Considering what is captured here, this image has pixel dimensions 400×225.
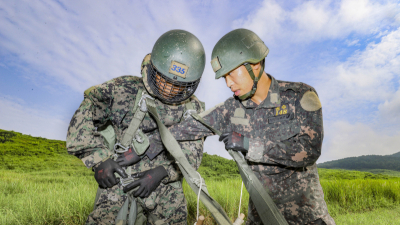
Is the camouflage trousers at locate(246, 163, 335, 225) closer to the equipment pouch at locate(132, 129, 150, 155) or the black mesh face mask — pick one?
the black mesh face mask

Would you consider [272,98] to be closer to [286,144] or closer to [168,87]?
[286,144]

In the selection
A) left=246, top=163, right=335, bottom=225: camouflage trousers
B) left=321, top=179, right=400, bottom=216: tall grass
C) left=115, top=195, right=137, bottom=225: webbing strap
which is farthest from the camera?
left=321, top=179, right=400, bottom=216: tall grass

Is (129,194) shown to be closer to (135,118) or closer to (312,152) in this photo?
(135,118)

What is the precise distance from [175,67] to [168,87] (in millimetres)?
299

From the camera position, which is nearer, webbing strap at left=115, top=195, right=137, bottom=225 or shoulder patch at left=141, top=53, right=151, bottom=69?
webbing strap at left=115, top=195, right=137, bottom=225

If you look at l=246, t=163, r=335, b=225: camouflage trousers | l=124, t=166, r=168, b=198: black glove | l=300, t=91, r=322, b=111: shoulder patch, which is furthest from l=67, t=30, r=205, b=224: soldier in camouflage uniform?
l=300, t=91, r=322, b=111: shoulder patch

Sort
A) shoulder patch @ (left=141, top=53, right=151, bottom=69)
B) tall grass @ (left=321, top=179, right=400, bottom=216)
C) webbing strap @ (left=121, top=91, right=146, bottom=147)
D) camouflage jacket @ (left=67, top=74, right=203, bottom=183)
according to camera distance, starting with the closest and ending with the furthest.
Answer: camouflage jacket @ (left=67, top=74, right=203, bottom=183)
webbing strap @ (left=121, top=91, right=146, bottom=147)
shoulder patch @ (left=141, top=53, right=151, bottom=69)
tall grass @ (left=321, top=179, right=400, bottom=216)

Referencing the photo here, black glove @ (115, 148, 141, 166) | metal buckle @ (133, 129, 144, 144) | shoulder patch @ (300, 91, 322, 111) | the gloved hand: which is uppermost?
shoulder patch @ (300, 91, 322, 111)

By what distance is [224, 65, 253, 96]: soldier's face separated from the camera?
8.58ft

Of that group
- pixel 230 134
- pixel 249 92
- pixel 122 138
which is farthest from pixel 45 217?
pixel 249 92

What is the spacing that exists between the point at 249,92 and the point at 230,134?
0.65 metres

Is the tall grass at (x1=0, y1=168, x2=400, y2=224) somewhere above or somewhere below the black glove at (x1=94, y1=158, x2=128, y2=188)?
below

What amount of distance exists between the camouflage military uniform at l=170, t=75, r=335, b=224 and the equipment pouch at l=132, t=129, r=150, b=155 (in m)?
0.50

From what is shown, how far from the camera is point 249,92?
2596mm
